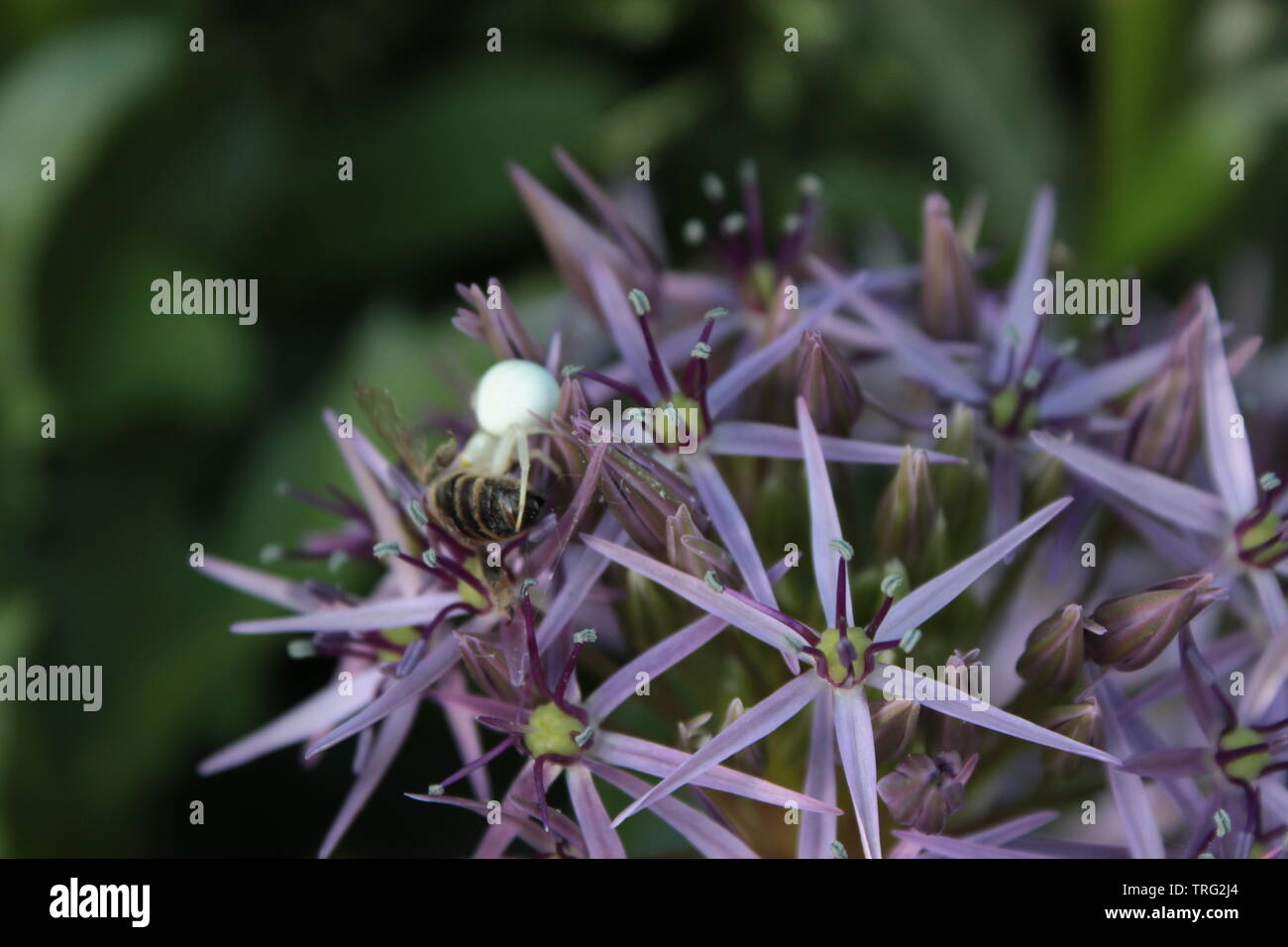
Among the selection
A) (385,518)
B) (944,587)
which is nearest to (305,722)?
(385,518)

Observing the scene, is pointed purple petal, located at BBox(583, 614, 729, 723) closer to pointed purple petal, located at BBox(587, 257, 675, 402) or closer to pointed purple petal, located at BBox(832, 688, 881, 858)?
pointed purple petal, located at BBox(832, 688, 881, 858)

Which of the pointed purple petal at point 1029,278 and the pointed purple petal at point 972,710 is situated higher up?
the pointed purple petal at point 1029,278

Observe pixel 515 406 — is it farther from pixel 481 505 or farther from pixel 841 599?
pixel 841 599

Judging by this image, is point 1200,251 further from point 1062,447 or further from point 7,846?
point 7,846

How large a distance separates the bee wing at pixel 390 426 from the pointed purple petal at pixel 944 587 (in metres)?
0.61

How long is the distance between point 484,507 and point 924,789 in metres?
0.56

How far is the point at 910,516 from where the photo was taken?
1594mm

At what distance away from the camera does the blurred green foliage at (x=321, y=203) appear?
7.88 ft

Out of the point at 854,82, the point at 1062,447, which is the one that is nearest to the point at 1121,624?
the point at 1062,447

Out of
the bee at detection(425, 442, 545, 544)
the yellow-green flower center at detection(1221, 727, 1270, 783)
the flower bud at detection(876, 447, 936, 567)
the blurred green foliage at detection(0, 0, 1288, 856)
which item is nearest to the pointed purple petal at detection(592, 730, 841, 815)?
the bee at detection(425, 442, 545, 544)

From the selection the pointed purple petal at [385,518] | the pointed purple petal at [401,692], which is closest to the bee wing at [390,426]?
the pointed purple petal at [385,518]

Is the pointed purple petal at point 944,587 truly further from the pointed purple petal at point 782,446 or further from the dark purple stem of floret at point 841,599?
the pointed purple petal at point 782,446

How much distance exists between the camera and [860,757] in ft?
4.51
